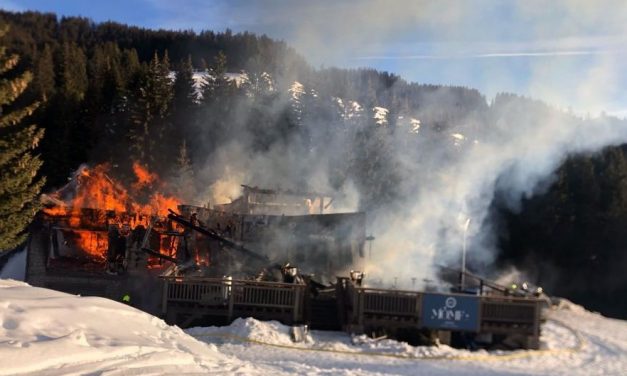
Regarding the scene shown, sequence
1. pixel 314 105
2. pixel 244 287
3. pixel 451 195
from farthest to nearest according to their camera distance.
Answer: pixel 314 105
pixel 451 195
pixel 244 287

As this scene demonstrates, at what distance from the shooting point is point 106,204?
32.1 m

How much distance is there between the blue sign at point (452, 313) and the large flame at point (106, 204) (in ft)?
38.1

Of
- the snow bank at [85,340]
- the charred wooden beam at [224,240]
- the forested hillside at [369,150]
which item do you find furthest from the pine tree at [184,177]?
the snow bank at [85,340]

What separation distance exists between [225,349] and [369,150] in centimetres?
2828

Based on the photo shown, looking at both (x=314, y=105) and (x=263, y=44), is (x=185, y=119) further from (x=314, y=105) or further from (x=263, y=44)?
(x=263, y=44)

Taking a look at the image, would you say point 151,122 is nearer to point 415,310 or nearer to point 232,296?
point 232,296

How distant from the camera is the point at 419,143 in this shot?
36.9 meters

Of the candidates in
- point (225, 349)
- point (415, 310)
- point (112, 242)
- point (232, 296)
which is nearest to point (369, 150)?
point (112, 242)

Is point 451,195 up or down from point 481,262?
up

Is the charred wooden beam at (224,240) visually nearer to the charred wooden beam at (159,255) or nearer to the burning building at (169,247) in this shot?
the burning building at (169,247)

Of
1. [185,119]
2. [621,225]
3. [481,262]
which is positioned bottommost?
[481,262]

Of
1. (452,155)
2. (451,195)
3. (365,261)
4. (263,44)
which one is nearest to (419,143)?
(452,155)

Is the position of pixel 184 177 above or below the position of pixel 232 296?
above

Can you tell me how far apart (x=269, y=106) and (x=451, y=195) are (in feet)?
88.6
